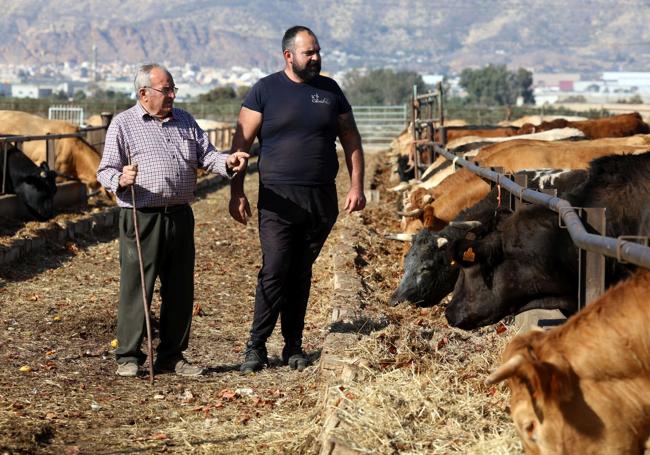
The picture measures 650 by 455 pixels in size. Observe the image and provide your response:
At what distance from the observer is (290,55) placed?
7.61m

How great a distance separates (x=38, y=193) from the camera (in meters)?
16.1

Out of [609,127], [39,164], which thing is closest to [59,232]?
[39,164]

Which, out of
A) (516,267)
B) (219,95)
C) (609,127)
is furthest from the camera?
(219,95)

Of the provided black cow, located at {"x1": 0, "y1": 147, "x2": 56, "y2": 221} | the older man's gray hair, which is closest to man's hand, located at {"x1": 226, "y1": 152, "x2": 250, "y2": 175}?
the older man's gray hair

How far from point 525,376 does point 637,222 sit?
3720 millimetres

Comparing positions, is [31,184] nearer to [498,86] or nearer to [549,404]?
[549,404]

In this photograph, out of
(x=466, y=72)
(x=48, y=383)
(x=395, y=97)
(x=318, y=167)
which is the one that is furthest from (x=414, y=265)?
(x=466, y=72)

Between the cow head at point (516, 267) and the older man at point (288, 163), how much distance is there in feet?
3.31

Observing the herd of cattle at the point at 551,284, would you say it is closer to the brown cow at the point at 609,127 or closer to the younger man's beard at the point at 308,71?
the younger man's beard at the point at 308,71

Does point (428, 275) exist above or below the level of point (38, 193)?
below

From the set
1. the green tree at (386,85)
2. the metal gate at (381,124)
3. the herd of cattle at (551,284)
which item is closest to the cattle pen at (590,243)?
the herd of cattle at (551,284)

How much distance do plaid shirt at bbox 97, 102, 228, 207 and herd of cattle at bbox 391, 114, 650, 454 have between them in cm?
187

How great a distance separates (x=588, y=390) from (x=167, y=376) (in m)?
4.35

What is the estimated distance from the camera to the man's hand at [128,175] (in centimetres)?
722
